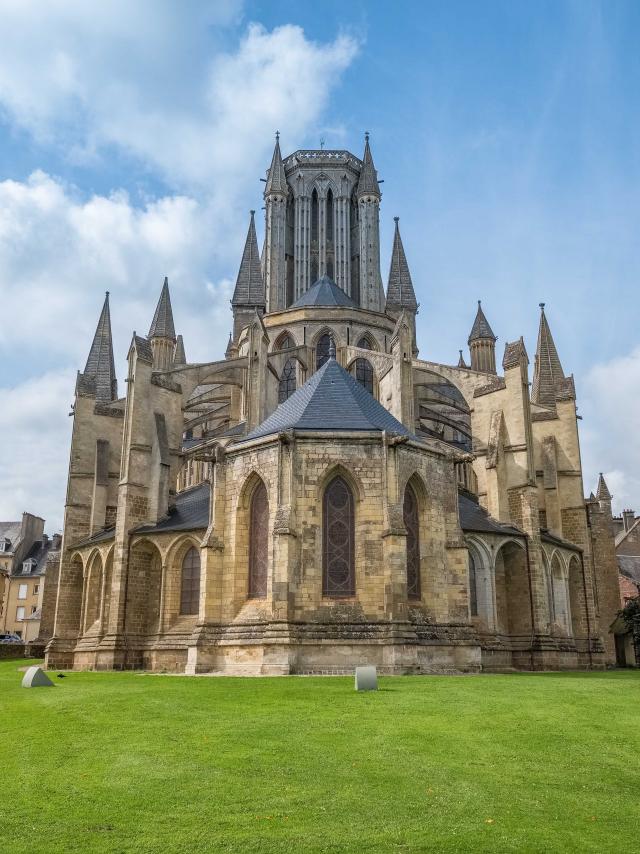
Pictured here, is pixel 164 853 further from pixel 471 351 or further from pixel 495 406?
pixel 471 351

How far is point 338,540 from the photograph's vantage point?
2178cm

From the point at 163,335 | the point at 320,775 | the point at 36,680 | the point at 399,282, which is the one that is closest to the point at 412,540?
the point at 36,680

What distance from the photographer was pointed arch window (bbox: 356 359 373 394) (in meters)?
40.5

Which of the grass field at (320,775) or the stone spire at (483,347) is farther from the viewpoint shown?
the stone spire at (483,347)

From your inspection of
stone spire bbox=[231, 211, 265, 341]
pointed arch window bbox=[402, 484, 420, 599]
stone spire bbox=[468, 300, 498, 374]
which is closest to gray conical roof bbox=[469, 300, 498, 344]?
stone spire bbox=[468, 300, 498, 374]

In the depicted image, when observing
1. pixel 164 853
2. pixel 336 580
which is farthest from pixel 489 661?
pixel 164 853

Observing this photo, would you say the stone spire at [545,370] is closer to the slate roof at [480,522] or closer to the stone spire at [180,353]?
the slate roof at [480,522]

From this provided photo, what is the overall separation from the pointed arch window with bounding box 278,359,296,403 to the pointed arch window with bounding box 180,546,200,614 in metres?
14.0

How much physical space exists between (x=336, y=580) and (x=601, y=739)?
1169cm

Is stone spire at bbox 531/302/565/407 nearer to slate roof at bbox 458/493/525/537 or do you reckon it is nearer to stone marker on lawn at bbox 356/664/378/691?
slate roof at bbox 458/493/525/537

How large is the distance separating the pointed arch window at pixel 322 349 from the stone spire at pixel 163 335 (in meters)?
9.45

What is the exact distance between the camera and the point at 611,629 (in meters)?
39.1

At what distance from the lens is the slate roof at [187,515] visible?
95.9 ft

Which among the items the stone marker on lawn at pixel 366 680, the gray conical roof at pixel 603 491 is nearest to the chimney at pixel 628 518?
the gray conical roof at pixel 603 491
